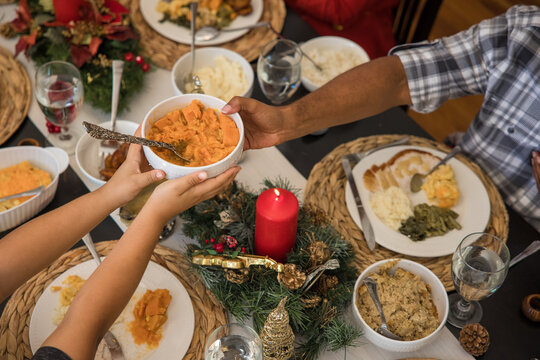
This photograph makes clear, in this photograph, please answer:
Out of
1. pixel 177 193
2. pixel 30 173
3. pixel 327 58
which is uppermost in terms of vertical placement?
pixel 177 193

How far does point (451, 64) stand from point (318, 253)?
92 centimetres

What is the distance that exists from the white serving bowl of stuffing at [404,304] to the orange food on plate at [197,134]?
1.63 ft

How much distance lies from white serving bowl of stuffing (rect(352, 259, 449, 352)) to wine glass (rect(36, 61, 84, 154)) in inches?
41.9

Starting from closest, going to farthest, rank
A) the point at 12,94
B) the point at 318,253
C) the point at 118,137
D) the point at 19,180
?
1. the point at 118,137
2. the point at 318,253
3. the point at 19,180
4. the point at 12,94

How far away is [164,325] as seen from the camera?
4.24ft

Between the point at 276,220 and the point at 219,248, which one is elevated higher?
the point at 276,220

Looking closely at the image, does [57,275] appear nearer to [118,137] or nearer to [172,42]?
[118,137]

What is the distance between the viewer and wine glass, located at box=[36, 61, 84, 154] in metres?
1.59

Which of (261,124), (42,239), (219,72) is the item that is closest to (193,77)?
(219,72)

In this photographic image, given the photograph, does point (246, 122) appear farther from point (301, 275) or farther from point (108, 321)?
point (108, 321)

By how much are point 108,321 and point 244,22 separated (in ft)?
4.86

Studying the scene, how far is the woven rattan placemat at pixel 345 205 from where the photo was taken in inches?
58.6

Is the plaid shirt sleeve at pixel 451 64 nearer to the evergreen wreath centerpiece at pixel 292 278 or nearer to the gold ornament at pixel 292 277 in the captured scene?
the evergreen wreath centerpiece at pixel 292 278

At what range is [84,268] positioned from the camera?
1376mm
